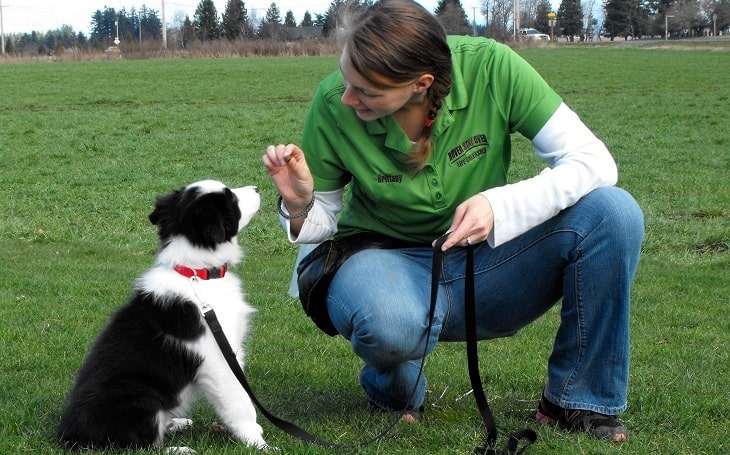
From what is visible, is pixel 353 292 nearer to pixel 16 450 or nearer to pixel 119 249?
pixel 16 450

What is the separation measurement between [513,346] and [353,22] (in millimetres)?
2693

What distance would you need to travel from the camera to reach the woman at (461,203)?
10.5ft

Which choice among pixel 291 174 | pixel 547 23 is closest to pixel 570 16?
pixel 547 23

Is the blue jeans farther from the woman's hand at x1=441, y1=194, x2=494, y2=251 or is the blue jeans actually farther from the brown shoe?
the woman's hand at x1=441, y1=194, x2=494, y2=251

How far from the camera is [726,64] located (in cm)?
3703

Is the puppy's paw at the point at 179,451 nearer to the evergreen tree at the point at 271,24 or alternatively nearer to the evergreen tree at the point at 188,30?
the evergreen tree at the point at 271,24

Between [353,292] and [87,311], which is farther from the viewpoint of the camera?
[87,311]

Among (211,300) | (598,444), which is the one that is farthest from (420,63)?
(598,444)

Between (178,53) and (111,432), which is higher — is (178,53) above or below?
above

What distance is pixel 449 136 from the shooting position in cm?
350

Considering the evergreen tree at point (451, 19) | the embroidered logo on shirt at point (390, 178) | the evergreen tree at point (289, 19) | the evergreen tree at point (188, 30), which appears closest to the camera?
the embroidered logo on shirt at point (390, 178)

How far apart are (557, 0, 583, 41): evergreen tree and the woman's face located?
341 ft

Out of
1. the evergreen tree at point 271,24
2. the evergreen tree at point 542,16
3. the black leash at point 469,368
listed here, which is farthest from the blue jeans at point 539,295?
the evergreen tree at point 542,16

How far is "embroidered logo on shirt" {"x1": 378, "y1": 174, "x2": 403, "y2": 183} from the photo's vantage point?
138 inches
